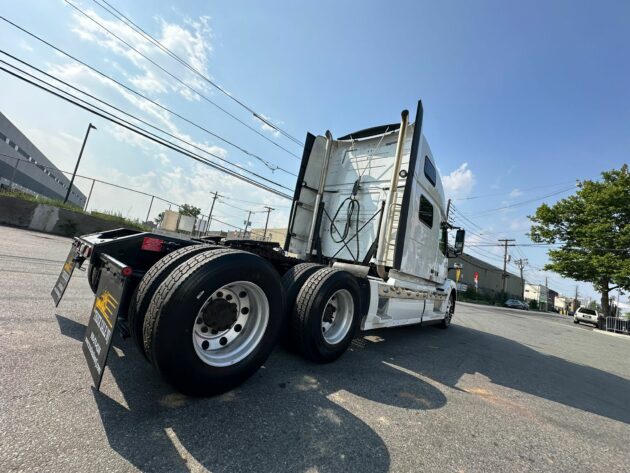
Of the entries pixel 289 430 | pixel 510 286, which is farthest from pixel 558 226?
pixel 510 286

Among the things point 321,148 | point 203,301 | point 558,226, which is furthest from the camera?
point 558,226

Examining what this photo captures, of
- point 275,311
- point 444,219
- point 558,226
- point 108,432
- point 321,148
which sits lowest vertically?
point 108,432

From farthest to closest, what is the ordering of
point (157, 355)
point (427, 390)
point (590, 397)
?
point (590, 397), point (427, 390), point (157, 355)

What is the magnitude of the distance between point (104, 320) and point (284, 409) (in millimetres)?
1434

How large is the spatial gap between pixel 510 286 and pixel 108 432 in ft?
252

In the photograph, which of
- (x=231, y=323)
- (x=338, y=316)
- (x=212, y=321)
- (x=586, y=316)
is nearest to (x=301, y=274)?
(x=338, y=316)

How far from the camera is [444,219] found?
6871mm

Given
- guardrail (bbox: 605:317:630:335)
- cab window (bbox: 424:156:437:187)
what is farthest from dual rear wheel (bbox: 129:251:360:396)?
guardrail (bbox: 605:317:630:335)

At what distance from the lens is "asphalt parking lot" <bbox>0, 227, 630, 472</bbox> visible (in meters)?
1.64

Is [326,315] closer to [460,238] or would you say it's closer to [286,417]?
[286,417]

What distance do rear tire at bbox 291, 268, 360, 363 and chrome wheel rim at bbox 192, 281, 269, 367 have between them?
2.40ft

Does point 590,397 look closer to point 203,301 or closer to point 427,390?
point 427,390

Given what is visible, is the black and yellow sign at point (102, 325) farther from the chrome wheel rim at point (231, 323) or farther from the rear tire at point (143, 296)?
the chrome wheel rim at point (231, 323)

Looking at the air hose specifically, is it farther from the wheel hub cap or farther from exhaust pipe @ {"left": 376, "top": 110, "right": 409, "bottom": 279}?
the wheel hub cap
